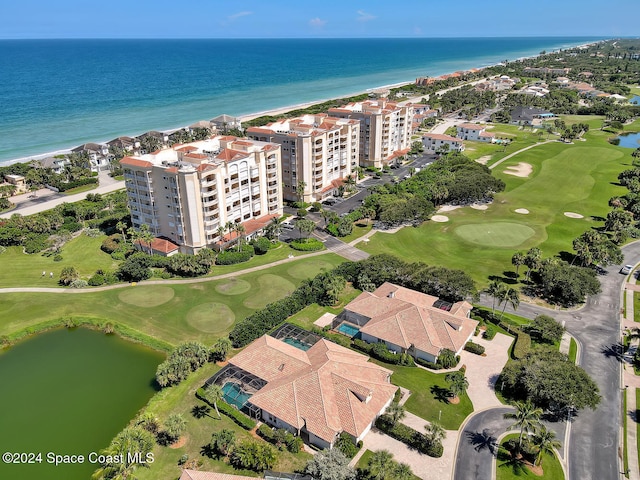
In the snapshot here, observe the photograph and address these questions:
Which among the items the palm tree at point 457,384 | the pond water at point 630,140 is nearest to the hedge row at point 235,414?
the palm tree at point 457,384

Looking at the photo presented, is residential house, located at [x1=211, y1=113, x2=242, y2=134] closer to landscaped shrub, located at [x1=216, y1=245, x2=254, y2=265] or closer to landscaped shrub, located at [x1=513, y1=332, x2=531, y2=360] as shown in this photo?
landscaped shrub, located at [x1=216, y1=245, x2=254, y2=265]

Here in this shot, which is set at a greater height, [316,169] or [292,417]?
[316,169]

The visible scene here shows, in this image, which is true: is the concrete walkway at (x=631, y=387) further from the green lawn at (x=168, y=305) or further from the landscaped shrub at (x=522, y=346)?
the green lawn at (x=168, y=305)

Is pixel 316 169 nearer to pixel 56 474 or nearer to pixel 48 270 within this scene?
pixel 48 270

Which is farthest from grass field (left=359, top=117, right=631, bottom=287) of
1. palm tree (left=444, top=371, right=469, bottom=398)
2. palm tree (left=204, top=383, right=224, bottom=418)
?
palm tree (left=204, top=383, right=224, bottom=418)

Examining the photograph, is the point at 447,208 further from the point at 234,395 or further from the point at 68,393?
the point at 68,393

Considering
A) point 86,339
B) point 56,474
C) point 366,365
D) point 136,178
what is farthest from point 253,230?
point 56,474

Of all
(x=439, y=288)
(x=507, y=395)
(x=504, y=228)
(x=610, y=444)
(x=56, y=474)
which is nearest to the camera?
(x=56, y=474)
